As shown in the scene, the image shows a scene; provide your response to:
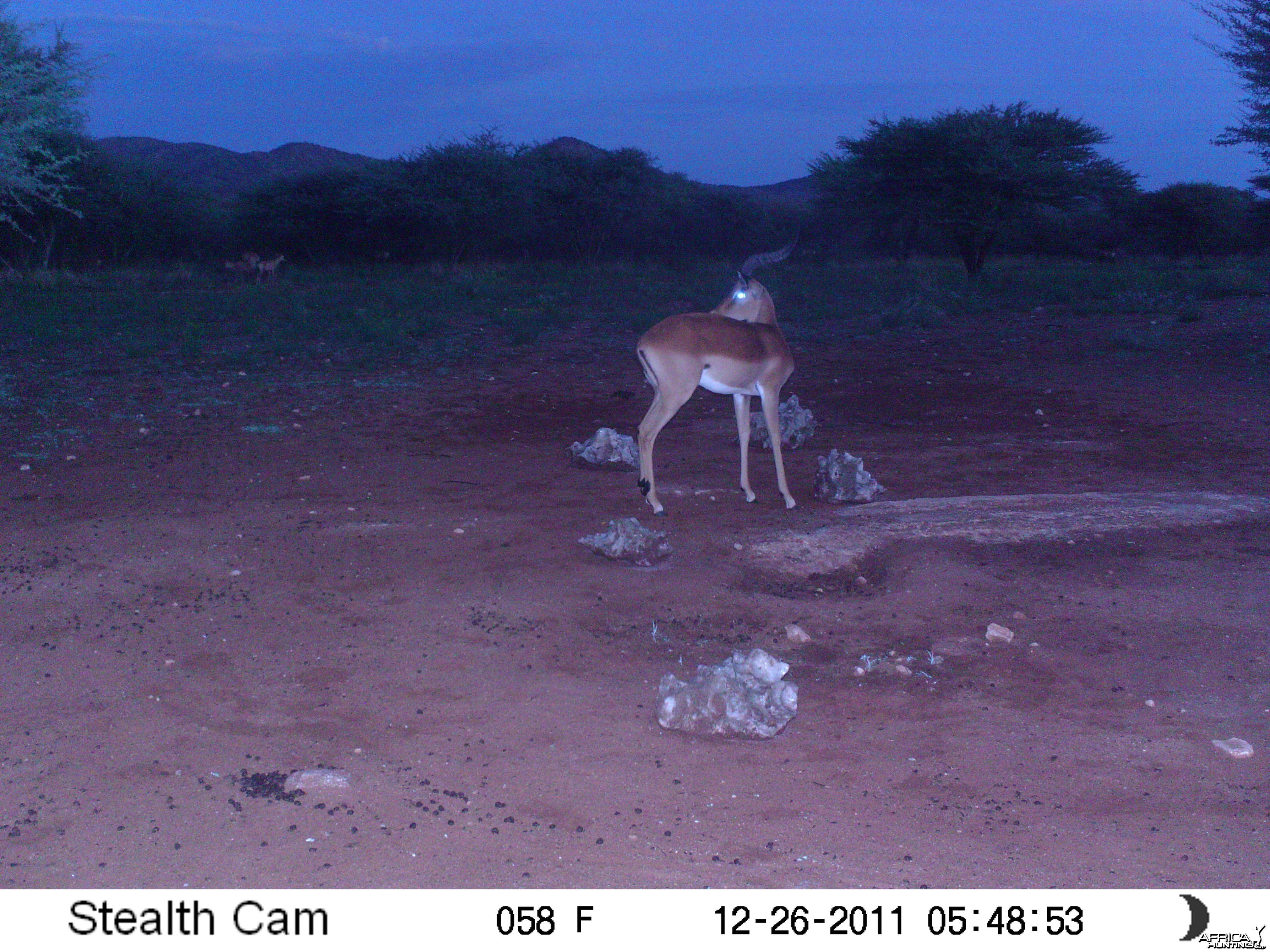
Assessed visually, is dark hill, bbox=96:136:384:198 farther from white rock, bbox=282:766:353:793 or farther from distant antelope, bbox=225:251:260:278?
white rock, bbox=282:766:353:793

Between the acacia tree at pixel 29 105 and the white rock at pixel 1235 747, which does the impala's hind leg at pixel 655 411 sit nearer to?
the white rock at pixel 1235 747

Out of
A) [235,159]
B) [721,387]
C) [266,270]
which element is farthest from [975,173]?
[235,159]

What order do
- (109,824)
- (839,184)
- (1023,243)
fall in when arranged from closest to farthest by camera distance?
(109,824) < (839,184) < (1023,243)

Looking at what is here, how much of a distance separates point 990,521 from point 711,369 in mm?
2148

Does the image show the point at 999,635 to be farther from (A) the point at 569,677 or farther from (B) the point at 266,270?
(B) the point at 266,270

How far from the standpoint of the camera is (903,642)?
4.98 m

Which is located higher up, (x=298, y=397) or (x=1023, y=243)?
(x=1023, y=243)

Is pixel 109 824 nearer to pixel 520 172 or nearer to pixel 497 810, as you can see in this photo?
pixel 497 810

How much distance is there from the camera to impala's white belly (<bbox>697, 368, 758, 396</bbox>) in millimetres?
7438

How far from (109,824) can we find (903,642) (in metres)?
3.40

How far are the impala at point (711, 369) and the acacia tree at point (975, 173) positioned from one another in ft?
64.3

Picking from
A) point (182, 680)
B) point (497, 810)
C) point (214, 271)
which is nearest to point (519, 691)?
point (497, 810)

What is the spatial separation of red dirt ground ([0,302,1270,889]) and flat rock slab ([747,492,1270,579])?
0.25 metres

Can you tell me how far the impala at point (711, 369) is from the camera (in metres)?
7.32
